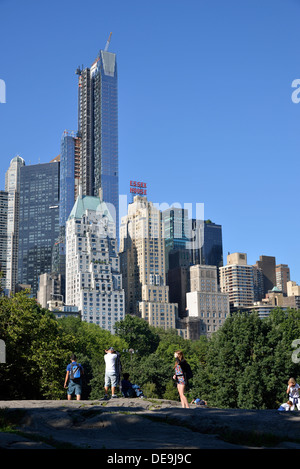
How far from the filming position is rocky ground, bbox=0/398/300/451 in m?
10.9

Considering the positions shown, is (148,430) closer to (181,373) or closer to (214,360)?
(181,373)

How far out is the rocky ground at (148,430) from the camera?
35.7 feet

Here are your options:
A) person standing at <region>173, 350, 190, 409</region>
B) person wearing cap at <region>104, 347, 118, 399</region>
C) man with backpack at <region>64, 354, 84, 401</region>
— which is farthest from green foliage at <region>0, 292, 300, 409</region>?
person standing at <region>173, 350, 190, 409</region>

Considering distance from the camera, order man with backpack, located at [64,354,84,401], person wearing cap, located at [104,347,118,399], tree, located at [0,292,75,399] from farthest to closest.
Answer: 1. tree, located at [0,292,75,399]
2. person wearing cap, located at [104,347,118,399]
3. man with backpack, located at [64,354,84,401]

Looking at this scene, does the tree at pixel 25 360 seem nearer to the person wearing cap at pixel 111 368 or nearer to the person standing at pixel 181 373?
the person wearing cap at pixel 111 368

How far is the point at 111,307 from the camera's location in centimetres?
19000

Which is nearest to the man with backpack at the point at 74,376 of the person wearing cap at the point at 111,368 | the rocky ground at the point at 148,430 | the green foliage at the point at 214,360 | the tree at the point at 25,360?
the person wearing cap at the point at 111,368

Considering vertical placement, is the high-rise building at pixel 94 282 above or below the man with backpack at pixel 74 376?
above

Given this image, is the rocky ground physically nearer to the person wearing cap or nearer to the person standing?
the person standing

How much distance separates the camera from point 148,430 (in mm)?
12578

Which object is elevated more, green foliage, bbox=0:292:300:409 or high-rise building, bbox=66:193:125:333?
high-rise building, bbox=66:193:125:333
